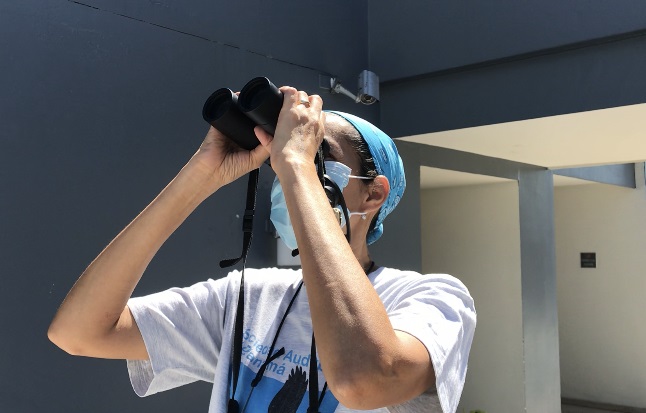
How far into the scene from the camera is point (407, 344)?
3.77 ft

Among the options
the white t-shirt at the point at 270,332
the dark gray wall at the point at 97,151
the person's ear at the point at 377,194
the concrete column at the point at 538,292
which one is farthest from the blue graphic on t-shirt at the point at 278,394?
the concrete column at the point at 538,292

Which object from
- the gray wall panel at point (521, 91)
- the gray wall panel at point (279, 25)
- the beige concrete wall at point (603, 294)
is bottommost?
the beige concrete wall at point (603, 294)

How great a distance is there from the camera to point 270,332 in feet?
4.97

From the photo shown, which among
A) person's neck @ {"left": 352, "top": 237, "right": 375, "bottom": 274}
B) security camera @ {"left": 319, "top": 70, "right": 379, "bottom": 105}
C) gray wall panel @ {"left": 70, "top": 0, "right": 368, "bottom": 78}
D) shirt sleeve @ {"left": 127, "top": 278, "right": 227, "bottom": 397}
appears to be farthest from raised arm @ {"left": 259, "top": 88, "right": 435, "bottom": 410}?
security camera @ {"left": 319, "top": 70, "right": 379, "bottom": 105}

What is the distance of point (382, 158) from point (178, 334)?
630 millimetres

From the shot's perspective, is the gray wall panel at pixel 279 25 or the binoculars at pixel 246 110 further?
the gray wall panel at pixel 279 25

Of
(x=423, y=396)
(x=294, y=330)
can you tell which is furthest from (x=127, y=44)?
(x=423, y=396)

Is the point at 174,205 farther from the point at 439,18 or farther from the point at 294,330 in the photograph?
the point at 439,18

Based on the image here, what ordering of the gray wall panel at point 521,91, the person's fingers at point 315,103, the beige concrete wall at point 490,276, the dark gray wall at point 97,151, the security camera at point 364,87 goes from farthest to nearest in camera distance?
1. the beige concrete wall at point 490,276
2. the security camera at point 364,87
3. the gray wall panel at point 521,91
4. the dark gray wall at point 97,151
5. the person's fingers at point 315,103

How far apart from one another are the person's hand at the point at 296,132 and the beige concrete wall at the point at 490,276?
5311 millimetres

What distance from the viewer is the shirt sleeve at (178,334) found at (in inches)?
62.6

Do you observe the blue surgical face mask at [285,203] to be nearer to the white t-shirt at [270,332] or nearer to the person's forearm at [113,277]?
the white t-shirt at [270,332]

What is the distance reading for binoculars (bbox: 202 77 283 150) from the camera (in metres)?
1.38

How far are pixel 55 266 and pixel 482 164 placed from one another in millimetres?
3906
